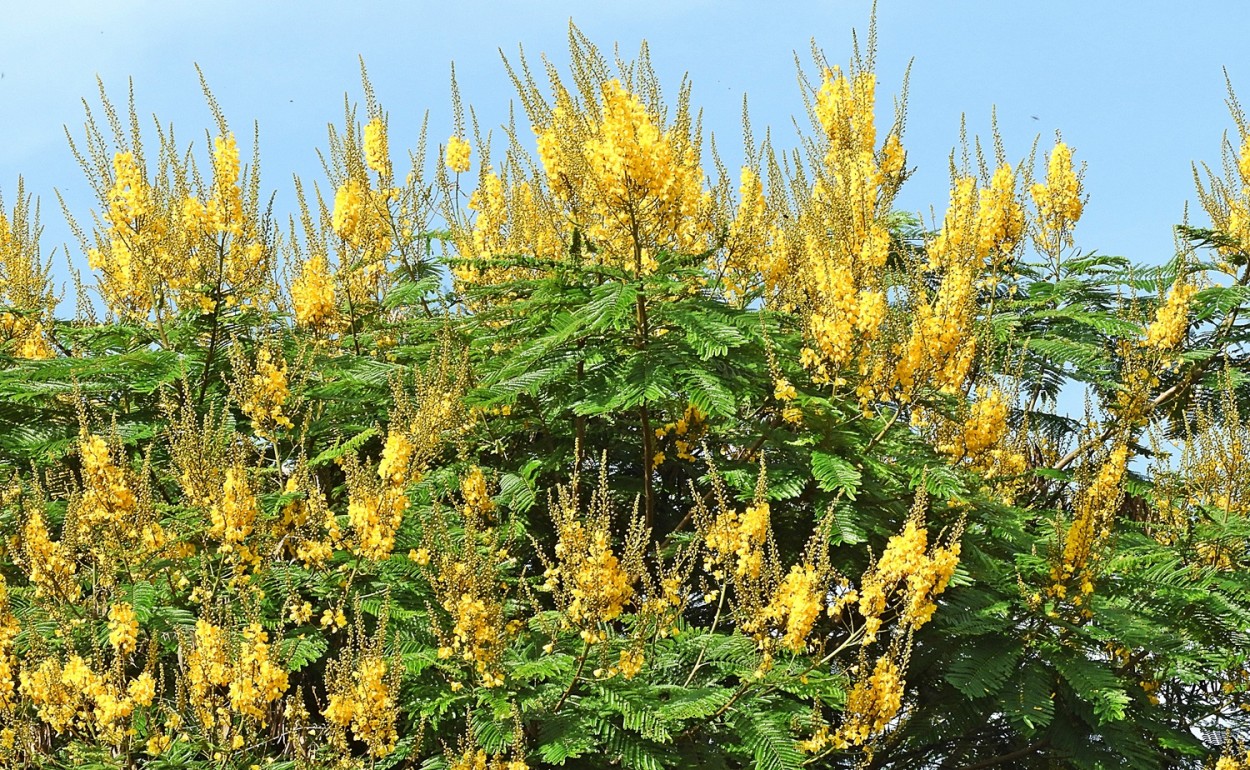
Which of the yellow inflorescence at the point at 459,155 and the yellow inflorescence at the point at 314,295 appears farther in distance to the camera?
the yellow inflorescence at the point at 459,155

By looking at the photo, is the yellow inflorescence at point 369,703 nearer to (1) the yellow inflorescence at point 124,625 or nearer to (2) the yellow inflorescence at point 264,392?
(1) the yellow inflorescence at point 124,625

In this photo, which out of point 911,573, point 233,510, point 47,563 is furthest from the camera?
point 47,563

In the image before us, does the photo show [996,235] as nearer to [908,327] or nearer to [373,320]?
[908,327]

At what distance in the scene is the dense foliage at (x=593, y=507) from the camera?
14.6ft

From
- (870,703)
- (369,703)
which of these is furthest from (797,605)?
(369,703)

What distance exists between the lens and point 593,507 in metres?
4.66

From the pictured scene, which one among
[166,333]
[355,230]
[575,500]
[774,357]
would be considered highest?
[355,230]

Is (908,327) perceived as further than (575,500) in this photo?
Yes

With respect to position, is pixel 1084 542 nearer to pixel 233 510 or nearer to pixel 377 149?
pixel 233 510

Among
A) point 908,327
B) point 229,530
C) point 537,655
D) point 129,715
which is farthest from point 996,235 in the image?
point 129,715

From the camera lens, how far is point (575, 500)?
436 centimetres

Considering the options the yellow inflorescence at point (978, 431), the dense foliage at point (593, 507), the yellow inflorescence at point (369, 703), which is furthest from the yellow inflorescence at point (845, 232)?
the yellow inflorescence at point (369, 703)

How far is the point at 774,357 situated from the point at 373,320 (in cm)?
321

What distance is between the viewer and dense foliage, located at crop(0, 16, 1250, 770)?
4445 mm
